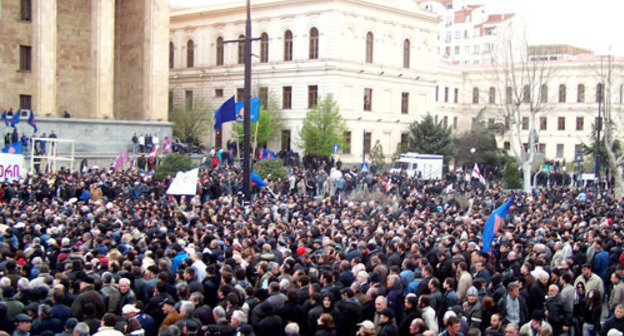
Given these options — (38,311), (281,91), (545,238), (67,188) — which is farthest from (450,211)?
(281,91)

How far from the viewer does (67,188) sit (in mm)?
25641

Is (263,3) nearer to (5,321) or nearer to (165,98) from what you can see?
(165,98)

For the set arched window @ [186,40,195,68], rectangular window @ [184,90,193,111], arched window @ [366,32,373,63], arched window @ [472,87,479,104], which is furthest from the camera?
arched window @ [472,87,479,104]

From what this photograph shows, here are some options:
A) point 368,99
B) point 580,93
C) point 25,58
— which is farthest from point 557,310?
point 580,93

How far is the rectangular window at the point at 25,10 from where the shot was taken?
43.2 meters

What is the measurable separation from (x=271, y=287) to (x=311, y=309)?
2.40 ft

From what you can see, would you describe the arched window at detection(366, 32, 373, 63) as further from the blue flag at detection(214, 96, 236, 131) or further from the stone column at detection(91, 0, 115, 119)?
the blue flag at detection(214, 96, 236, 131)

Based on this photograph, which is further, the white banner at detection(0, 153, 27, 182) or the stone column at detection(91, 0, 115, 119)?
the stone column at detection(91, 0, 115, 119)

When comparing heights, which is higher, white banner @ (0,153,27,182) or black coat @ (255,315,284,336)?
white banner @ (0,153,27,182)

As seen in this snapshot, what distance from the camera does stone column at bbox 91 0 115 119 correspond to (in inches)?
1689

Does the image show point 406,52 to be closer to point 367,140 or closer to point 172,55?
point 367,140

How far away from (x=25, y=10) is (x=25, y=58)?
2649 millimetres

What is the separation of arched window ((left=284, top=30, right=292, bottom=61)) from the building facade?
10993 millimetres

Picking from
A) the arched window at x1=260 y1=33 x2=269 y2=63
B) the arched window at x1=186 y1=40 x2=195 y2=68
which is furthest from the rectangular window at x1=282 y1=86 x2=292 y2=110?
the arched window at x1=186 y1=40 x2=195 y2=68
